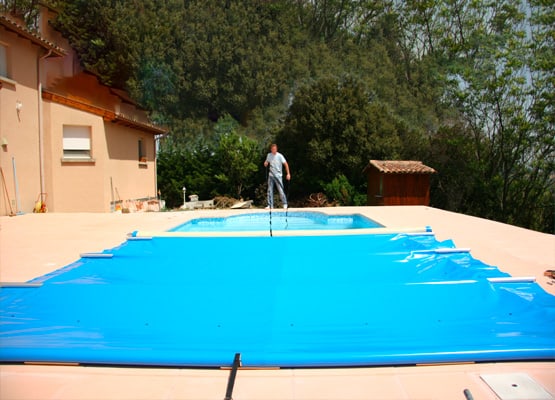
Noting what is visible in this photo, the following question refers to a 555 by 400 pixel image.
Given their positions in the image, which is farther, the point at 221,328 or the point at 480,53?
the point at 480,53

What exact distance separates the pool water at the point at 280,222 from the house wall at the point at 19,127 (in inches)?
190

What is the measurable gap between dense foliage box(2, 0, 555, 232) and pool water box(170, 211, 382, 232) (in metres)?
7.87

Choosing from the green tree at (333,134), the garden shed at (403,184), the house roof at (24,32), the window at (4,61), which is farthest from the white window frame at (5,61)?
the green tree at (333,134)

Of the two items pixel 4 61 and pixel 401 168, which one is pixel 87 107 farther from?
pixel 401 168

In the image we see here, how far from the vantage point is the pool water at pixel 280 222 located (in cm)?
970

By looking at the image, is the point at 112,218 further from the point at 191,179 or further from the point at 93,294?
the point at 191,179

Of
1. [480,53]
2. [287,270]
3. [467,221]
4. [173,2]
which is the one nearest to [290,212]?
[467,221]

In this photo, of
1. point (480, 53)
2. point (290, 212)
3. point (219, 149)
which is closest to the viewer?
point (290, 212)

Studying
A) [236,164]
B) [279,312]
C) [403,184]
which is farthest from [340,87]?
[279,312]

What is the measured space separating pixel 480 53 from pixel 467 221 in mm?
20866

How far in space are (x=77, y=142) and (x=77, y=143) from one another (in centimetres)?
3

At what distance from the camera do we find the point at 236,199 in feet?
66.4

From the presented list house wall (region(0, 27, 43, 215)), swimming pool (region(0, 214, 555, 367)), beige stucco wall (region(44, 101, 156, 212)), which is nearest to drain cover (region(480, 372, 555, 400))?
swimming pool (region(0, 214, 555, 367))

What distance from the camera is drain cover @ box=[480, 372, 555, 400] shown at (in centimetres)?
207
